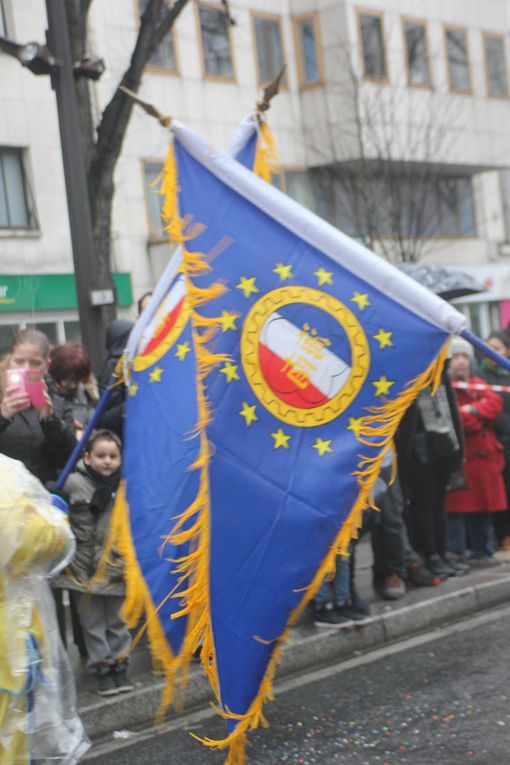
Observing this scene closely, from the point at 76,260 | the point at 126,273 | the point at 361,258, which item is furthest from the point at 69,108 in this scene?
the point at 126,273

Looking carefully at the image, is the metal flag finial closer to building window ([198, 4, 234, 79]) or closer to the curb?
the curb

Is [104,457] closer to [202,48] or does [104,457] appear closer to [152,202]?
[152,202]

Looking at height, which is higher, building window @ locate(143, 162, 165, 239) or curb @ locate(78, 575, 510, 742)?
building window @ locate(143, 162, 165, 239)

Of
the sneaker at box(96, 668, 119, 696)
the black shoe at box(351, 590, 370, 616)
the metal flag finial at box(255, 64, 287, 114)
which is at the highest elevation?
the metal flag finial at box(255, 64, 287, 114)

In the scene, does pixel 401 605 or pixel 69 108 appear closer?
pixel 401 605

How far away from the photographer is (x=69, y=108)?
9031 mm

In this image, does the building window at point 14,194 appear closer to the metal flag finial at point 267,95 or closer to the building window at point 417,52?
the building window at point 417,52

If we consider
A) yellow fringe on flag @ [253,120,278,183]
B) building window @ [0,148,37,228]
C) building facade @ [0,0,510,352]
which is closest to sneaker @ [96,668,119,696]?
yellow fringe on flag @ [253,120,278,183]

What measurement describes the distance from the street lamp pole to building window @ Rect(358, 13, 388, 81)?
16082mm

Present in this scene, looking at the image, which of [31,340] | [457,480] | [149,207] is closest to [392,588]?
[457,480]

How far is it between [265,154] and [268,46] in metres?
19.8

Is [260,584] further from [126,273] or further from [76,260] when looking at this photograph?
[126,273]

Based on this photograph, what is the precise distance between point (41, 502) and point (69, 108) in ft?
17.6

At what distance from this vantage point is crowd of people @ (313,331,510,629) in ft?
25.7
